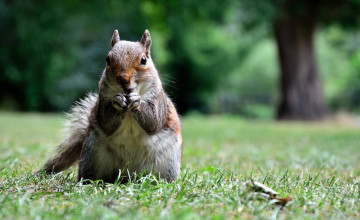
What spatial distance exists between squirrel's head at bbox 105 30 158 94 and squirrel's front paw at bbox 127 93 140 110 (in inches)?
2.2

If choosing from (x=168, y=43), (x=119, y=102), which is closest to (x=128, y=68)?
(x=119, y=102)

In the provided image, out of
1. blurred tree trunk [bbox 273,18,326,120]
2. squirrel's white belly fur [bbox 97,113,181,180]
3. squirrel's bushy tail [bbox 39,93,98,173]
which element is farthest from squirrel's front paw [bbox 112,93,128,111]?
blurred tree trunk [bbox 273,18,326,120]

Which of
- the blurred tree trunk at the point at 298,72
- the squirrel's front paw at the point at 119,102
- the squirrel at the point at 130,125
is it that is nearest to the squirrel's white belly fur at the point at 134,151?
the squirrel at the point at 130,125

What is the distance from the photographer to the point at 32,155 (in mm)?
3941

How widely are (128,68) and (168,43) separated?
688 inches

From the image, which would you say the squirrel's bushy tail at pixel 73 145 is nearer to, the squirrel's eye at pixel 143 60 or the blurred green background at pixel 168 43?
the squirrel's eye at pixel 143 60

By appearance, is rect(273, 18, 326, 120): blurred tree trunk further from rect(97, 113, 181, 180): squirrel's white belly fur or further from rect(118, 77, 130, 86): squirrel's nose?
rect(118, 77, 130, 86): squirrel's nose

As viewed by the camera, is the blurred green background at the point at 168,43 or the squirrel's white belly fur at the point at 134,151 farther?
the blurred green background at the point at 168,43

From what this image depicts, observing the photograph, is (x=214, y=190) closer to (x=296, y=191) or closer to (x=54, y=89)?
(x=296, y=191)

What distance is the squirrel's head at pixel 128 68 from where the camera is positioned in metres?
2.12

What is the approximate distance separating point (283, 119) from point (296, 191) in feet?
33.9

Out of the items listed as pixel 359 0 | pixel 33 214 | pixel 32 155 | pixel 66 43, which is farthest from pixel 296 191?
pixel 66 43

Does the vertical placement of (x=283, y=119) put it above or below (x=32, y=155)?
below

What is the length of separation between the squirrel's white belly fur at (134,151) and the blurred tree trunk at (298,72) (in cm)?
1007
